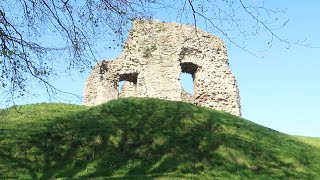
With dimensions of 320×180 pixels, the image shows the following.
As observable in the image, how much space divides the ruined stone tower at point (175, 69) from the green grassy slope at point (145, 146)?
7.30m

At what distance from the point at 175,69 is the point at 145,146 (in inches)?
489

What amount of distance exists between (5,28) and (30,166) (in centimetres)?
578

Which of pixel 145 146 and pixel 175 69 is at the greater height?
pixel 175 69

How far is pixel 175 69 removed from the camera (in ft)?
92.8

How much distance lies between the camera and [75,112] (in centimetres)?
2028

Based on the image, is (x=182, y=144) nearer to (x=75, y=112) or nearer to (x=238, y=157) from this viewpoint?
(x=238, y=157)

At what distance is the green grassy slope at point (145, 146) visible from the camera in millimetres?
14594

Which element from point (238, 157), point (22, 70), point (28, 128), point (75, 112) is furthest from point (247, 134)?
point (22, 70)

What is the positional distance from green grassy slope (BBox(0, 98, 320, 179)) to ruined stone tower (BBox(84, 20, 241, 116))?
23.9 ft

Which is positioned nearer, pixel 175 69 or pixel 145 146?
pixel 145 146

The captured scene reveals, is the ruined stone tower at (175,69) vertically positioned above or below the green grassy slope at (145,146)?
above

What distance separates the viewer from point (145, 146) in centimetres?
1636

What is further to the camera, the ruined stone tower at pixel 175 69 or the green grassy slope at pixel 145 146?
the ruined stone tower at pixel 175 69

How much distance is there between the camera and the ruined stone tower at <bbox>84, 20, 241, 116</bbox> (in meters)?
28.2
